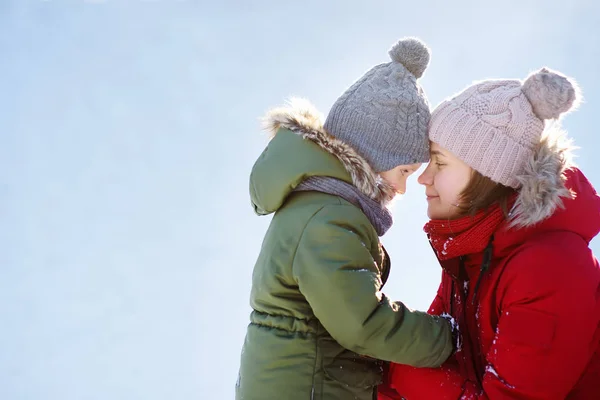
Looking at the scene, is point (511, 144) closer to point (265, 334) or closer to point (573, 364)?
point (573, 364)

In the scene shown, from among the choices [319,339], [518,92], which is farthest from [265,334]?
[518,92]

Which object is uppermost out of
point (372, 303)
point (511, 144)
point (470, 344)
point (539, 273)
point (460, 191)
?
point (511, 144)

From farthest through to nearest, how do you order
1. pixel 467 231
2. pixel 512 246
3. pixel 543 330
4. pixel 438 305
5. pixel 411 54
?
pixel 438 305 < pixel 411 54 < pixel 467 231 < pixel 512 246 < pixel 543 330

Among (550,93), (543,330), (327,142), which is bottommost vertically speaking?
(543,330)

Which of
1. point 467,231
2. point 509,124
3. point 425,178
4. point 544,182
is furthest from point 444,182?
point 544,182

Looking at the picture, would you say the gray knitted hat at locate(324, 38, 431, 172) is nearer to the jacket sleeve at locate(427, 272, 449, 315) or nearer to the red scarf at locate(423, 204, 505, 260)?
the red scarf at locate(423, 204, 505, 260)

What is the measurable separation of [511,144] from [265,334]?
3.78ft

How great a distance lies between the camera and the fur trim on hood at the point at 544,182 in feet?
6.98

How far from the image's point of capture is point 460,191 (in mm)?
2467

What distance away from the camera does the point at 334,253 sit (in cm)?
210

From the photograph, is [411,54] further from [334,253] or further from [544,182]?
[334,253]

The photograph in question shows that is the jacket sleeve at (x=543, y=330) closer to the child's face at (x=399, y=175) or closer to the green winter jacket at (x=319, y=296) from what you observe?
the green winter jacket at (x=319, y=296)

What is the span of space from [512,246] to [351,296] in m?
0.64

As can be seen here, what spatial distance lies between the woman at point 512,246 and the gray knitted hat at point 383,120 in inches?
3.5
